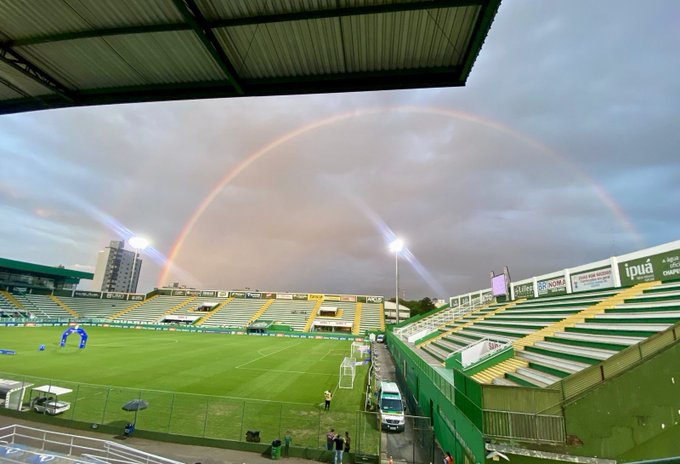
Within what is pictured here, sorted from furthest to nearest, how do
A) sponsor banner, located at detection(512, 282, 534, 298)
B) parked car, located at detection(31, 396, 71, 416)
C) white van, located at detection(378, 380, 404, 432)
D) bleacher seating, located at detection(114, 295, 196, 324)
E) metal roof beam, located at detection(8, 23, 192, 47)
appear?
bleacher seating, located at detection(114, 295, 196, 324), sponsor banner, located at detection(512, 282, 534, 298), white van, located at detection(378, 380, 404, 432), parked car, located at detection(31, 396, 71, 416), metal roof beam, located at detection(8, 23, 192, 47)

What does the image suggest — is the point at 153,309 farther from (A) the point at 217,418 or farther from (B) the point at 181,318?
(A) the point at 217,418

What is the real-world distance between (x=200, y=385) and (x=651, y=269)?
26799 millimetres

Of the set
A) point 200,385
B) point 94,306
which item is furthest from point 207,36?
point 94,306

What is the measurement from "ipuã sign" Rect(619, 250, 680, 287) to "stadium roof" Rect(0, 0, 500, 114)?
15452mm

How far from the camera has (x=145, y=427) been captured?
15672 mm

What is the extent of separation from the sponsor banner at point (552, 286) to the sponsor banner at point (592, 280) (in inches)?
39.0

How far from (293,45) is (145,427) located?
679 inches

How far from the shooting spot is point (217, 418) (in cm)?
1698

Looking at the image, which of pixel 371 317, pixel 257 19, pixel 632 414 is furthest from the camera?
pixel 371 317

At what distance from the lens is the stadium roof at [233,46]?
6.04 m

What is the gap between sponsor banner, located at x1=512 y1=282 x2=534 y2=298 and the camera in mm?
27938

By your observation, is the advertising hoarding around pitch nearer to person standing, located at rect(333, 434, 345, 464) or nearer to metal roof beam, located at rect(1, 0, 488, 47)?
person standing, located at rect(333, 434, 345, 464)

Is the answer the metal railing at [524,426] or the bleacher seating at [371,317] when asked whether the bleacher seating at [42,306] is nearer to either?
the bleacher seating at [371,317]

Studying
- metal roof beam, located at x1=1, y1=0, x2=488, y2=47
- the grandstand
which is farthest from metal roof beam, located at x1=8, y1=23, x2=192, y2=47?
the grandstand
